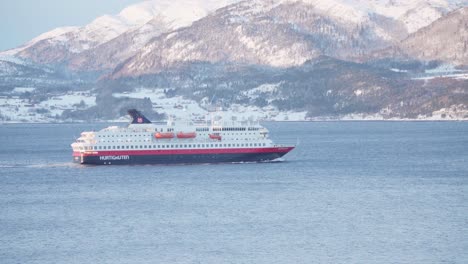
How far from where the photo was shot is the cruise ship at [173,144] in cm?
14600

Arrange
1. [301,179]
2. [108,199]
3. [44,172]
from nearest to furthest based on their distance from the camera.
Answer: [108,199] < [301,179] < [44,172]

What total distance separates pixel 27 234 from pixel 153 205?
1896 cm

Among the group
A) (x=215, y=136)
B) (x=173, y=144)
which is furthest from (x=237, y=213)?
(x=173, y=144)

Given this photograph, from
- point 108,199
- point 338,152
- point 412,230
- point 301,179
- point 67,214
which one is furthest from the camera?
point 338,152

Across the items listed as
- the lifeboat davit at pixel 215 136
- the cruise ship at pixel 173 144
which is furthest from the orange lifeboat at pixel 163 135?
the lifeboat davit at pixel 215 136

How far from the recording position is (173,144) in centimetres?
14725

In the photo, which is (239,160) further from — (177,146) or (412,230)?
(412,230)

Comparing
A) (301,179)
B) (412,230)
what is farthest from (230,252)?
(301,179)

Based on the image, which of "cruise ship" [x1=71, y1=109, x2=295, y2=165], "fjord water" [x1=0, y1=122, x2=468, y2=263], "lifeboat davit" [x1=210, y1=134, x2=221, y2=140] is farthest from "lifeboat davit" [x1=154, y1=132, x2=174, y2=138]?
"lifeboat davit" [x1=210, y1=134, x2=221, y2=140]

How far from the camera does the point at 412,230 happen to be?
3484 inches

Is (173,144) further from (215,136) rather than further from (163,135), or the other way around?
(215,136)

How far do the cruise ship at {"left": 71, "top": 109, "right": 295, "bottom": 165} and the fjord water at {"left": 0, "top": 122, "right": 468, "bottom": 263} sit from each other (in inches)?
74.2

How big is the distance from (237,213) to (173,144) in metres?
49.0

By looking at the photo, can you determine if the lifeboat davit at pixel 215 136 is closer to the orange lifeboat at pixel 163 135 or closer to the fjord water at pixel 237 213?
the fjord water at pixel 237 213
